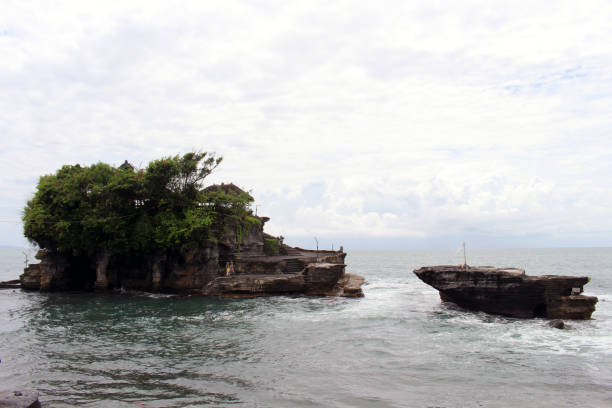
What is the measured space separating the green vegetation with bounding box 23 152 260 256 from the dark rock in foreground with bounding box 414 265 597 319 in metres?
19.9

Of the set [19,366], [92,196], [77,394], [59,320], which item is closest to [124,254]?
[92,196]

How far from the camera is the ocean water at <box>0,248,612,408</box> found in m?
12.6

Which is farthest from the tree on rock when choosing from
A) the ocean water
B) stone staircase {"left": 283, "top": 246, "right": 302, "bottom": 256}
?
stone staircase {"left": 283, "top": 246, "right": 302, "bottom": 256}

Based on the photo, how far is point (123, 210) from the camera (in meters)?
34.5

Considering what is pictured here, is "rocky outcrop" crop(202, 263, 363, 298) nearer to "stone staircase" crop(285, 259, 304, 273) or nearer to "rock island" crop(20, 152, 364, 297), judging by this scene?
"rock island" crop(20, 152, 364, 297)

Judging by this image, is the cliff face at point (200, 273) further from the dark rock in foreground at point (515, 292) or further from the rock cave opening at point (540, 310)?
the rock cave opening at point (540, 310)

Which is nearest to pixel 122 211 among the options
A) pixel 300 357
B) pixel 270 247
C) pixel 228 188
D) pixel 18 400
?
pixel 228 188

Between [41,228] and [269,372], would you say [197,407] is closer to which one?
[269,372]

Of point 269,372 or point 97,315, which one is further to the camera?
point 97,315

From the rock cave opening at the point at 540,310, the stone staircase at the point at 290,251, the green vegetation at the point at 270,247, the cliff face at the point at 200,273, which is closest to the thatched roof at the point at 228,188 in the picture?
the cliff face at the point at 200,273

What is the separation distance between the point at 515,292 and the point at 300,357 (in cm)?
1535

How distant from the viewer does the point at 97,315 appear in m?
25.0

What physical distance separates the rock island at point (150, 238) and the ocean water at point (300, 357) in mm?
6487

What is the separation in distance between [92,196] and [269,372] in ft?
87.9
